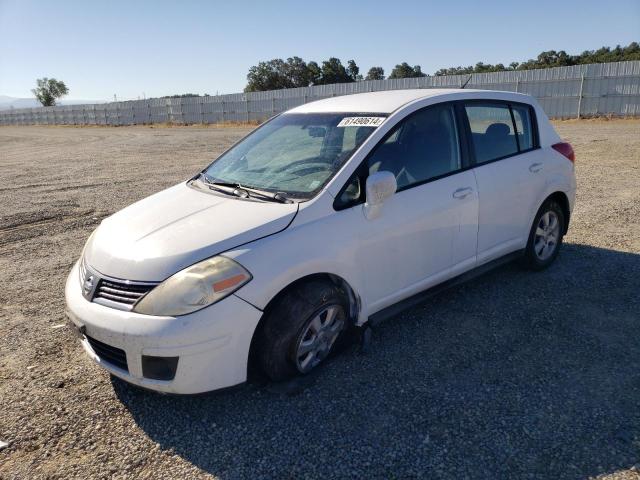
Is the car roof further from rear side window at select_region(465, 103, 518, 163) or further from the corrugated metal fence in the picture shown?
the corrugated metal fence

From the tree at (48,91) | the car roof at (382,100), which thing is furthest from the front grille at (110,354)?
the tree at (48,91)

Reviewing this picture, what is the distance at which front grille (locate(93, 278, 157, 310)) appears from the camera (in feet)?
8.71

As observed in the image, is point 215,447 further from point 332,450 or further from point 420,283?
point 420,283

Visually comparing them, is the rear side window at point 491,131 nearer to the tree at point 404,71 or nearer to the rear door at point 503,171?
the rear door at point 503,171

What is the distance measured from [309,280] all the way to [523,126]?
9.23ft

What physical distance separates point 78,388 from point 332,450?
171 cm

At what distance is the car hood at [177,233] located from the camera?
8.91ft

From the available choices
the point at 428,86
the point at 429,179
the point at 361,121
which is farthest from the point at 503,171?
the point at 428,86

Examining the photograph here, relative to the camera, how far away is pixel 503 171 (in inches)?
162

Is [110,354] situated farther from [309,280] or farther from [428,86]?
[428,86]

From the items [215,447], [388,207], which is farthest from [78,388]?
[388,207]

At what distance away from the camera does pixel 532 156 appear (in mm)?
4465

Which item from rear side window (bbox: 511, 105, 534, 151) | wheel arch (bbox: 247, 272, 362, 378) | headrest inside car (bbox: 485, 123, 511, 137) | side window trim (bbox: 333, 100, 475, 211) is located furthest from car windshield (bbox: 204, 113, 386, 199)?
rear side window (bbox: 511, 105, 534, 151)

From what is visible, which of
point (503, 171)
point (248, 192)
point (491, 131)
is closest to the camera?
point (248, 192)
